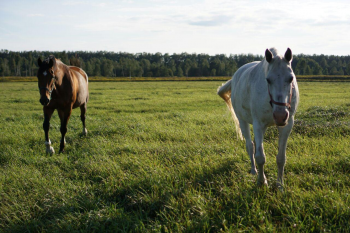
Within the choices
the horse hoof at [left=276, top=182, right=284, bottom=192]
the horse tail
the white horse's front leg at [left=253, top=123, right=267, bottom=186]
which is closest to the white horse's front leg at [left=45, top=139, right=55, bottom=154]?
the horse tail

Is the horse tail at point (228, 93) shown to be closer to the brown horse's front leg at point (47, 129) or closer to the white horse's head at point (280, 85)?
the white horse's head at point (280, 85)

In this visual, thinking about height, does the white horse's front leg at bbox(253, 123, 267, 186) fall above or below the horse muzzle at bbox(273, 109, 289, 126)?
below

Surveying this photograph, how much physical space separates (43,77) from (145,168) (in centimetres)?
333

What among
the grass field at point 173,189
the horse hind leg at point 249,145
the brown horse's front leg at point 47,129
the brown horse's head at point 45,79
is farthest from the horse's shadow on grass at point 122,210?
the brown horse's front leg at point 47,129

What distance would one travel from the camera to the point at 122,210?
10.9 feet

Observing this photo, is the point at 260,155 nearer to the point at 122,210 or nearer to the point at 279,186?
the point at 279,186

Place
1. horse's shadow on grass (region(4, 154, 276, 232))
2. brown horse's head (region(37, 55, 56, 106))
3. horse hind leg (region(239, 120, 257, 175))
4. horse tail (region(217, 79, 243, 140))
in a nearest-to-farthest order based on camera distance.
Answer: horse's shadow on grass (region(4, 154, 276, 232)), horse hind leg (region(239, 120, 257, 175)), brown horse's head (region(37, 55, 56, 106)), horse tail (region(217, 79, 243, 140))

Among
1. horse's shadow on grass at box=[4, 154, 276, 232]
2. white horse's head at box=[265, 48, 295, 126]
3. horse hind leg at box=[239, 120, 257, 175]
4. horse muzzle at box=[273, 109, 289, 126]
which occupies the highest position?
white horse's head at box=[265, 48, 295, 126]

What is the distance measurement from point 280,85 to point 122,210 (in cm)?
257

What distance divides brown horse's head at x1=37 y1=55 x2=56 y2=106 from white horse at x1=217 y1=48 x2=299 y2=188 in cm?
418

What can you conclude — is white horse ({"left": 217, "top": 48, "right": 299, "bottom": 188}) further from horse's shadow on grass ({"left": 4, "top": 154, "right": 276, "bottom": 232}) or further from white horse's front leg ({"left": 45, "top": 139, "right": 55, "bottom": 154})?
white horse's front leg ({"left": 45, "top": 139, "right": 55, "bottom": 154})

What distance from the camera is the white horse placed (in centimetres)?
317

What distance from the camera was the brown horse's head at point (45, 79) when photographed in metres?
5.81

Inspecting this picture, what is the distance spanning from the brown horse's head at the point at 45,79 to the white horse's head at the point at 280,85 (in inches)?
192
